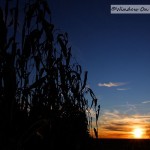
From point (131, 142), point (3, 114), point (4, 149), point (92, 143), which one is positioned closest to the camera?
point (4, 149)

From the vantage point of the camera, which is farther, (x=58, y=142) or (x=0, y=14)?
(x=58, y=142)

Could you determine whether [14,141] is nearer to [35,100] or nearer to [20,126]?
[20,126]

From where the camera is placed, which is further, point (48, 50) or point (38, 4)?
point (48, 50)

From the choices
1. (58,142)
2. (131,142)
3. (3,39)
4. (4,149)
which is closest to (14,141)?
(4,149)

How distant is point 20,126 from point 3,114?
41.1 inches

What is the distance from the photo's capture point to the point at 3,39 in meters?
2.26

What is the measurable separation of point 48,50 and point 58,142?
140 cm

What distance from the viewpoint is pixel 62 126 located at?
14.4ft

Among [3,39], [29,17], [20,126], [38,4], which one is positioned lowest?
[20,126]

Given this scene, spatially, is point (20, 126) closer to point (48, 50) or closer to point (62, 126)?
point (48, 50)

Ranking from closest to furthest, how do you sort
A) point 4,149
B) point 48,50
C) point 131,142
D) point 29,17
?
point 4,149 → point 29,17 → point 48,50 → point 131,142

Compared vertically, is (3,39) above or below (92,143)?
above

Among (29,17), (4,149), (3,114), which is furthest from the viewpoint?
(29,17)

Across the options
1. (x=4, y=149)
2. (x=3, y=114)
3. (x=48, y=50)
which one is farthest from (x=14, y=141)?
(x=48, y=50)
